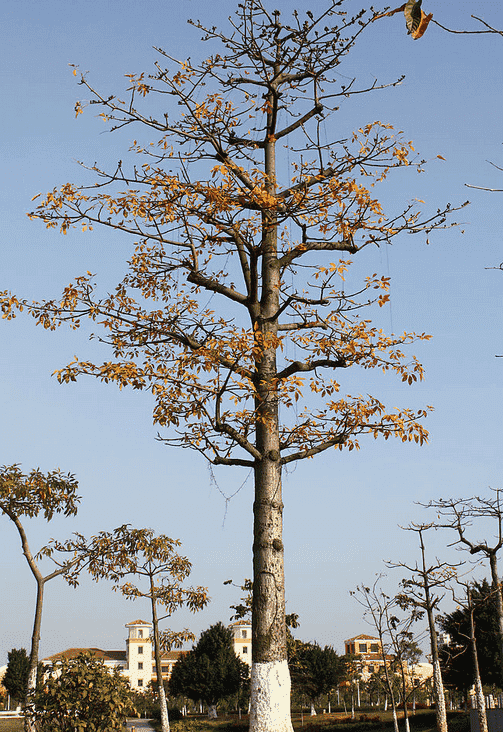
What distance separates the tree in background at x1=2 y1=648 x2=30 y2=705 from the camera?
43.2 meters

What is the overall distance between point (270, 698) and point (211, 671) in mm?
35706

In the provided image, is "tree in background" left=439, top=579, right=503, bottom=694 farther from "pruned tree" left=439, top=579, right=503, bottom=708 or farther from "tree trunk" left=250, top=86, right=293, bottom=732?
"tree trunk" left=250, top=86, right=293, bottom=732

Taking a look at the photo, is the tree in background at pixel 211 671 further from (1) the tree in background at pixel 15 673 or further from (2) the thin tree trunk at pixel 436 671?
(2) the thin tree trunk at pixel 436 671

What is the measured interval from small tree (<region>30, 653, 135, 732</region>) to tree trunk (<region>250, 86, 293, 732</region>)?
2.95 meters

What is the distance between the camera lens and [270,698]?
249 inches

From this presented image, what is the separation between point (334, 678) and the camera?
42125 mm

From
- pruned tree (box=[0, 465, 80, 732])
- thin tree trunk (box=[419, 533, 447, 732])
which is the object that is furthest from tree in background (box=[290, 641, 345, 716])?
pruned tree (box=[0, 465, 80, 732])

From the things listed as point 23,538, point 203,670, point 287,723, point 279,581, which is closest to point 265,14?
point 279,581

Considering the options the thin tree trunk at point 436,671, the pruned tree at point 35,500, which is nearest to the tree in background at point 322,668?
the thin tree trunk at point 436,671

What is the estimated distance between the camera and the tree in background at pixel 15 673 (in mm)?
43219

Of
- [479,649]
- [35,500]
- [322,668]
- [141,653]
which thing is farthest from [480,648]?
[141,653]

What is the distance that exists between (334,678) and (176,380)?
1554 inches

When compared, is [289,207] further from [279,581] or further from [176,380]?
[279,581]

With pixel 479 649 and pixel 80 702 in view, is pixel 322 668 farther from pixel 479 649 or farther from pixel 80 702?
pixel 80 702
